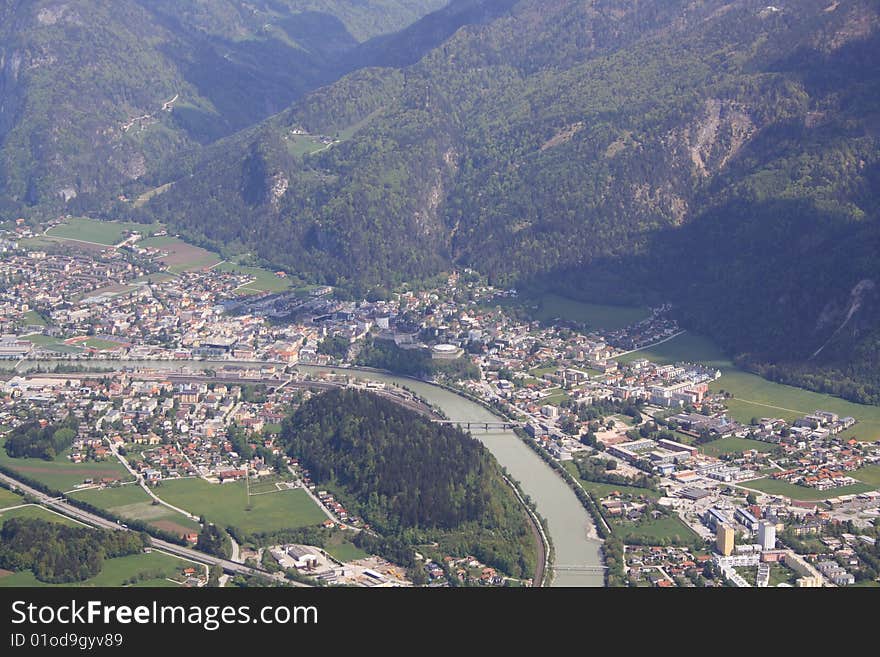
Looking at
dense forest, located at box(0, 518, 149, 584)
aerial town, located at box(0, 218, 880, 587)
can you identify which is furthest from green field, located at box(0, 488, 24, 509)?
dense forest, located at box(0, 518, 149, 584)

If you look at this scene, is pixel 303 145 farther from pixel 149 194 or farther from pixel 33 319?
pixel 33 319

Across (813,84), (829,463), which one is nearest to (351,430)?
(829,463)

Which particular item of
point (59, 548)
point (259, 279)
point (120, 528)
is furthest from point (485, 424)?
point (259, 279)

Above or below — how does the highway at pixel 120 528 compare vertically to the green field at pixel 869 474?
below

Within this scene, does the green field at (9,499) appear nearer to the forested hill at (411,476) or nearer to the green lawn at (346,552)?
the forested hill at (411,476)

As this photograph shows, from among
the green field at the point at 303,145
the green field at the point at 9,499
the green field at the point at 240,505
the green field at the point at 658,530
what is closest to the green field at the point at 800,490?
the green field at the point at 658,530
